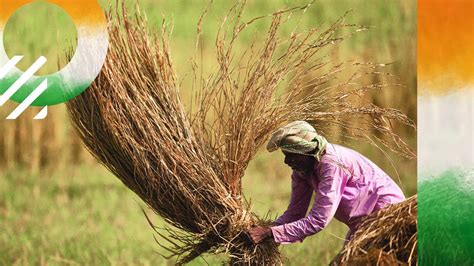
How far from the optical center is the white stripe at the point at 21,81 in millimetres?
5477

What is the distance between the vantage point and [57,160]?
639 centimetres

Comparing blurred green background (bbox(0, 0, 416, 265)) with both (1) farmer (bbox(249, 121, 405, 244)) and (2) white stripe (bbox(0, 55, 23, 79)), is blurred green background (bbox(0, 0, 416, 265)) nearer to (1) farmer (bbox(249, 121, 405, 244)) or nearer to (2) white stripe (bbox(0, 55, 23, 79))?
(2) white stripe (bbox(0, 55, 23, 79))

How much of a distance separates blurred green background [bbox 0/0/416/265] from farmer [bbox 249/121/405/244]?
587 mm

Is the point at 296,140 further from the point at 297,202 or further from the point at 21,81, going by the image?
the point at 21,81

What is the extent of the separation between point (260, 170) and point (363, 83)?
28.4 inches

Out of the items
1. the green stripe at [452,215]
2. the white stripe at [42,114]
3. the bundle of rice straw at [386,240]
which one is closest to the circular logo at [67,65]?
the white stripe at [42,114]

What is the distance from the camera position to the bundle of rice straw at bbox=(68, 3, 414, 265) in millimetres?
5082

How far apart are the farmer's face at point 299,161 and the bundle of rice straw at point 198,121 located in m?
0.21

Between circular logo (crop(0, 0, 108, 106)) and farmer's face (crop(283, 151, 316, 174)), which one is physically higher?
circular logo (crop(0, 0, 108, 106))

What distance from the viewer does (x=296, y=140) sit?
4957 millimetres

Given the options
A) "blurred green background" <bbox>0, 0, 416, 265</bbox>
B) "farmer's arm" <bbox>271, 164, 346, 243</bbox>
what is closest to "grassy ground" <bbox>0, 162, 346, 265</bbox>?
"blurred green background" <bbox>0, 0, 416, 265</bbox>

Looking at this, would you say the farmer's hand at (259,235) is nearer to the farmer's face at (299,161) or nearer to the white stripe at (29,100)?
the farmer's face at (299,161)

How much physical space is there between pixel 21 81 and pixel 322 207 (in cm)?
149

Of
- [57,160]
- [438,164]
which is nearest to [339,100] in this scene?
[438,164]
